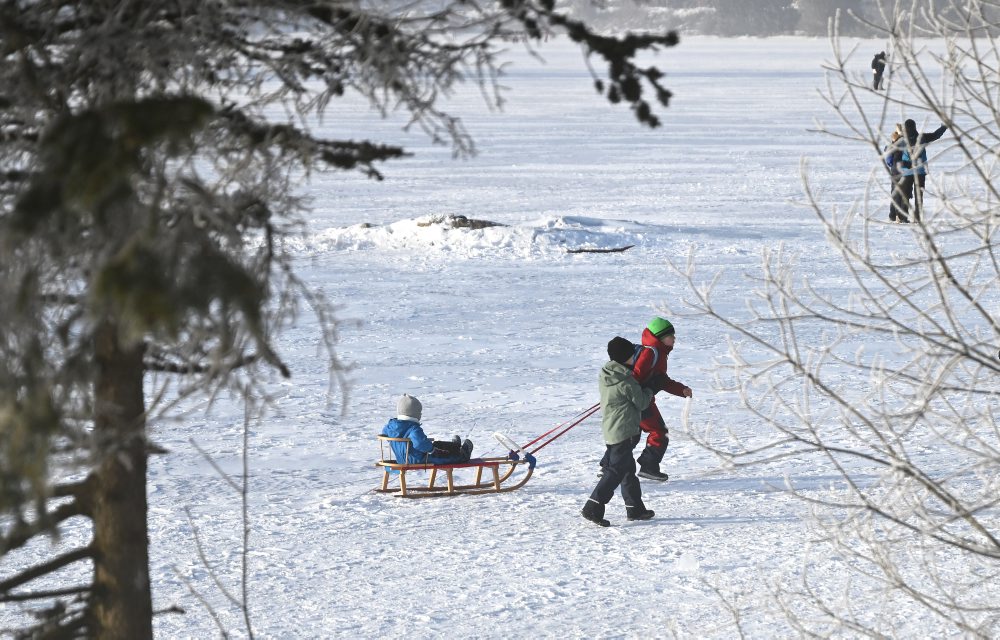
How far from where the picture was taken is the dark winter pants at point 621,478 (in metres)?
7.39

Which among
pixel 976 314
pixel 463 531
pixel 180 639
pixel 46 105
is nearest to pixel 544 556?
pixel 463 531

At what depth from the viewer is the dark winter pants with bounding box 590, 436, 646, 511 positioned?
739 centimetres

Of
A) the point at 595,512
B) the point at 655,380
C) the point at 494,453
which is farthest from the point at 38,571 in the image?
the point at 494,453

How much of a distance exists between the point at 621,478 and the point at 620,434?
267mm

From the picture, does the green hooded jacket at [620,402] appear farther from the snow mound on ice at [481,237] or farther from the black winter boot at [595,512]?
the snow mound on ice at [481,237]

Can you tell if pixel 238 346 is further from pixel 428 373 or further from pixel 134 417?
pixel 428 373

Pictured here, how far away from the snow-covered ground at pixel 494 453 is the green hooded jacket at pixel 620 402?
30 cm

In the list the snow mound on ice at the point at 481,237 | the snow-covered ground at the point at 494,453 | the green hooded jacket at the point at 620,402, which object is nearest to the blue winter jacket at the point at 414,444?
the snow-covered ground at the point at 494,453

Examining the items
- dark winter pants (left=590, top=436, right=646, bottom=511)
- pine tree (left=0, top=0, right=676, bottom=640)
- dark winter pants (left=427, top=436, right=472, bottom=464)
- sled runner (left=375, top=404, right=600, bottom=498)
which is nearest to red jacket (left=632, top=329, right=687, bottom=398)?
dark winter pants (left=590, top=436, right=646, bottom=511)

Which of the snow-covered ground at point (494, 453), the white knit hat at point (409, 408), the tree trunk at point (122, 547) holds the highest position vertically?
the tree trunk at point (122, 547)

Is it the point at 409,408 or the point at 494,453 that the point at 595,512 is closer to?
the point at 409,408

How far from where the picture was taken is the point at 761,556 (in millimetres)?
6957

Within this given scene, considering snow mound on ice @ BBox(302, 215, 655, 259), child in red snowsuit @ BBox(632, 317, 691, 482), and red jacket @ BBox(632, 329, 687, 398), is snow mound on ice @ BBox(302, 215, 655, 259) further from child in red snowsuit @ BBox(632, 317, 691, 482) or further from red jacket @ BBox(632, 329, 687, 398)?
red jacket @ BBox(632, 329, 687, 398)

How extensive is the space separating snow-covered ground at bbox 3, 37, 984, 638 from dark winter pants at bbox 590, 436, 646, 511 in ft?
0.61
